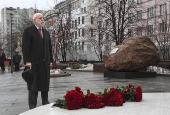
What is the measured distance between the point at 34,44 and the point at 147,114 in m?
2.82

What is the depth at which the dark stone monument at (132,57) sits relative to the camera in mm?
14805

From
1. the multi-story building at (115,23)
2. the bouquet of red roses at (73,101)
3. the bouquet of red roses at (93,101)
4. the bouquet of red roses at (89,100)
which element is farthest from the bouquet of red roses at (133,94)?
the multi-story building at (115,23)

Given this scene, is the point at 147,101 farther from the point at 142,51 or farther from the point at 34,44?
the point at 142,51

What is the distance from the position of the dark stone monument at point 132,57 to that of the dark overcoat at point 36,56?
31.1 feet

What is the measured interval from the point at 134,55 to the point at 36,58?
9.84 meters

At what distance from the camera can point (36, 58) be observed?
571 cm

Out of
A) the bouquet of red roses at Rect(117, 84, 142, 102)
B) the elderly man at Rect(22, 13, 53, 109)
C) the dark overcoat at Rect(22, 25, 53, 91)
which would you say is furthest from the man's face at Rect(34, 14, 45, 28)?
the bouquet of red roses at Rect(117, 84, 142, 102)

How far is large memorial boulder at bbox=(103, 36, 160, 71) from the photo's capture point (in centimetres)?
1480

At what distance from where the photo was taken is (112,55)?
15312 mm

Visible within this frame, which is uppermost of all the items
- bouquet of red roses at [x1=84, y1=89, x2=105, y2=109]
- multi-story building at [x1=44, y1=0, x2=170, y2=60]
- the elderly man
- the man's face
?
multi-story building at [x1=44, y1=0, x2=170, y2=60]

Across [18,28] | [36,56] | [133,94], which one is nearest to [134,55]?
[133,94]

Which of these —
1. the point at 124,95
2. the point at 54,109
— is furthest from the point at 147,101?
the point at 54,109

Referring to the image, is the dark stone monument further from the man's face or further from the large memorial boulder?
the man's face

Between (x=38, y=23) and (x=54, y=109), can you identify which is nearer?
(x=54, y=109)
